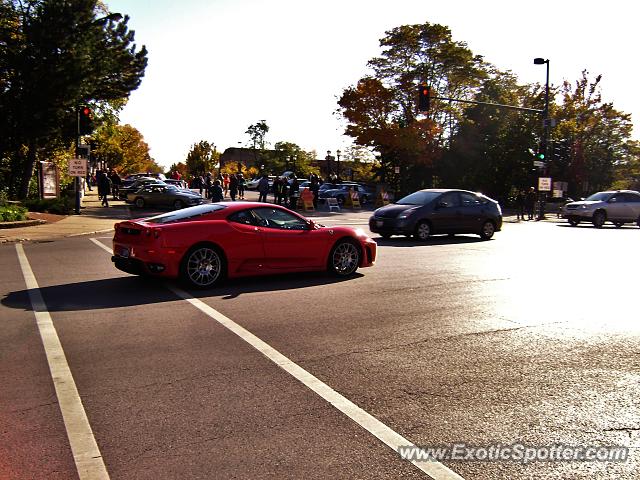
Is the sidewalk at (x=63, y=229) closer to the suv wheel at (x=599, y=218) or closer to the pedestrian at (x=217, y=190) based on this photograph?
the pedestrian at (x=217, y=190)

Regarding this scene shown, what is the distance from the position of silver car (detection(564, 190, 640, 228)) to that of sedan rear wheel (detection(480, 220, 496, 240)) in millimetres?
11146

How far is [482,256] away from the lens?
14070 mm

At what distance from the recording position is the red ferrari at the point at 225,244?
8844 mm

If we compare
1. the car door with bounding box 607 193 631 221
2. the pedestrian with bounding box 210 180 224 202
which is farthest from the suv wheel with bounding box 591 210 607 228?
the pedestrian with bounding box 210 180 224 202

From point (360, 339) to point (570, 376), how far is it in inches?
82.7

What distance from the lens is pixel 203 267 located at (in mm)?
9141

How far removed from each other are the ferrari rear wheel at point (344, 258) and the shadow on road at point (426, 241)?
544 centimetres

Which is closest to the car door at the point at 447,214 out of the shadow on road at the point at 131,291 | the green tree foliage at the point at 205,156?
the shadow on road at the point at 131,291

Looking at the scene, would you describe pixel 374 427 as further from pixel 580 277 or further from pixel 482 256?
pixel 482 256

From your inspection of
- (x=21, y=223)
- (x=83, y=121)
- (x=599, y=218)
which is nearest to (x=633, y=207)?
(x=599, y=218)

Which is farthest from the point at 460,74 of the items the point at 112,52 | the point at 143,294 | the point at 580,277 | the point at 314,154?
the point at 314,154

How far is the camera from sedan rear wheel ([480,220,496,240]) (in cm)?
1878

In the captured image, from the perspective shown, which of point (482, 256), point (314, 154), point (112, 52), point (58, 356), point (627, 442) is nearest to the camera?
point (627, 442)

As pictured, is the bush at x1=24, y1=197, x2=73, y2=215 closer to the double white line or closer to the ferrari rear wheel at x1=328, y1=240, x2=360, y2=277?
the ferrari rear wheel at x1=328, y1=240, x2=360, y2=277
